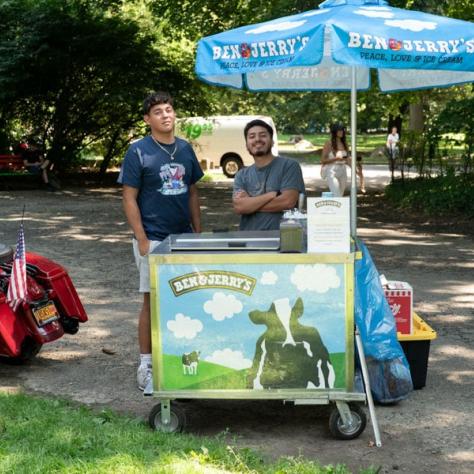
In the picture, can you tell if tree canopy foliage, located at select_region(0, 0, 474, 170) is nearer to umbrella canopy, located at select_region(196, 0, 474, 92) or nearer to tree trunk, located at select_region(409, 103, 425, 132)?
tree trunk, located at select_region(409, 103, 425, 132)

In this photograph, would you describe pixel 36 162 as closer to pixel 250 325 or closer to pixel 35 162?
pixel 35 162

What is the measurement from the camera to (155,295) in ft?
16.5

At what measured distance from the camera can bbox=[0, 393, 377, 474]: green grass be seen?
4.24 metres

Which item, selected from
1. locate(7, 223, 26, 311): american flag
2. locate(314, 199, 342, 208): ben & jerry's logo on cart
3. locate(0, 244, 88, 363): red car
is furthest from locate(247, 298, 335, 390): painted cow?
locate(0, 244, 88, 363): red car

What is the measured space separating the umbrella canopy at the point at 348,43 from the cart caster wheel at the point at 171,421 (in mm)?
2088

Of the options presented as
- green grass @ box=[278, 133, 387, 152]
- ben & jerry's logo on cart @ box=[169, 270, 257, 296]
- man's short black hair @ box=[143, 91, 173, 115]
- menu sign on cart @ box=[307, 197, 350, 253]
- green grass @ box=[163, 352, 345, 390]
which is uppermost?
man's short black hair @ box=[143, 91, 173, 115]

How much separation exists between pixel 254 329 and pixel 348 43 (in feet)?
5.62

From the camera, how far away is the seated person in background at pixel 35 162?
75.5ft

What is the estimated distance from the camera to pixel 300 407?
568 centimetres

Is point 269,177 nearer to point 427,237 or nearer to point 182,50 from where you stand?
point 427,237

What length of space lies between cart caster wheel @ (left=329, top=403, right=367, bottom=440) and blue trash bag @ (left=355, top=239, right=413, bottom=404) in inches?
18.6

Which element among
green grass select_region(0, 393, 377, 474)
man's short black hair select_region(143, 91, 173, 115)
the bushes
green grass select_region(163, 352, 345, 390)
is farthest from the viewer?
the bushes

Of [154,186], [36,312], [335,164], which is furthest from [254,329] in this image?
[335,164]

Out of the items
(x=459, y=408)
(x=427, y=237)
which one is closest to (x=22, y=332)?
(x=459, y=408)
